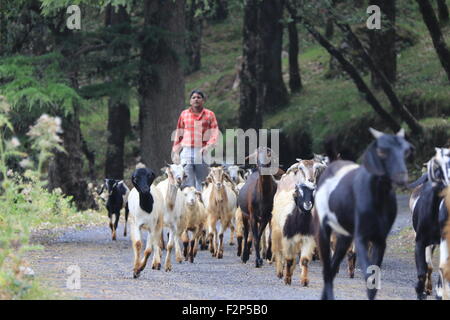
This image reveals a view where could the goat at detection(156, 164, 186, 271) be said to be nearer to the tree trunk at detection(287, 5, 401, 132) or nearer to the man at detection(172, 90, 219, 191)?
the man at detection(172, 90, 219, 191)

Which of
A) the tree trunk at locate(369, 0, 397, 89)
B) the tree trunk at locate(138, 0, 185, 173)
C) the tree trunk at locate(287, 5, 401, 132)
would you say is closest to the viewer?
the tree trunk at locate(138, 0, 185, 173)

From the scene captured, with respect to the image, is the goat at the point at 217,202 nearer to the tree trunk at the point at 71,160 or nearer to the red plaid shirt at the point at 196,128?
the red plaid shirt at the point at 196,128

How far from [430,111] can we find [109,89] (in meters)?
13.8

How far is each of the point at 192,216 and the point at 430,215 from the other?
695 centimetres

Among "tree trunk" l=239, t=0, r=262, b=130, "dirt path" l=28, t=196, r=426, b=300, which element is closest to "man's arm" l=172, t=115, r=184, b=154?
"dirt path" l=28, t=196, r=426, b=300

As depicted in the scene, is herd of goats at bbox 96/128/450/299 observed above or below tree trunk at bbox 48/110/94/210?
below

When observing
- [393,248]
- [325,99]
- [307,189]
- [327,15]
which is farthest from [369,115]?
[307,189]

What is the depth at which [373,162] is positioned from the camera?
1076 centimetres

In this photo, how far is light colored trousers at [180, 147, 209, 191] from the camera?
66.8 feet

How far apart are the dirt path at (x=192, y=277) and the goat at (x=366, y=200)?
63.5 inches

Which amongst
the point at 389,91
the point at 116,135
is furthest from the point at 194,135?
the point at 116,135

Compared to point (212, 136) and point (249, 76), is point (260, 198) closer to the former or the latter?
point (212, 136)

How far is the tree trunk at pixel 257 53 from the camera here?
38.4 metres

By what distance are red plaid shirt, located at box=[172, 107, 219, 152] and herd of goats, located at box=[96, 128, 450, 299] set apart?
2.75ft
